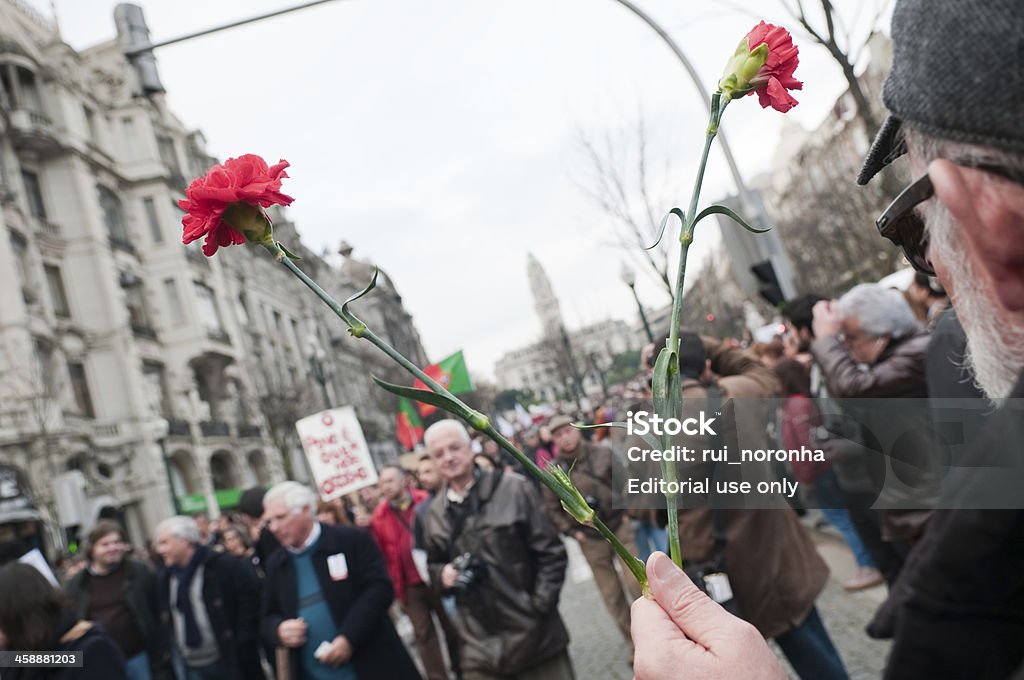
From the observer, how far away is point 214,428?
34500 millimetres

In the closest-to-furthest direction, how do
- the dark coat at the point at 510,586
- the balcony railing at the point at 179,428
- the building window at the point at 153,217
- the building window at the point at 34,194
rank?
1. the dark coat at the point at 510,586
2. the building window at the point at 34,194
3. the balcony railing at the point at 179,428
4. the building window at the point at 153,217

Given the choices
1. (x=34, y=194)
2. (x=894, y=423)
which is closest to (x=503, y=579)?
(x=894, y=423)

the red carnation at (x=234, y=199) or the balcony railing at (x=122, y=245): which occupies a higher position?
the balcony railing at (x=122, y=245)

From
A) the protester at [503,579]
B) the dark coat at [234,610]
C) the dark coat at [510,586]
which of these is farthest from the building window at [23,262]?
the dark coat at [510,586]

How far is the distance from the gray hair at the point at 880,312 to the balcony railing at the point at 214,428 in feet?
108

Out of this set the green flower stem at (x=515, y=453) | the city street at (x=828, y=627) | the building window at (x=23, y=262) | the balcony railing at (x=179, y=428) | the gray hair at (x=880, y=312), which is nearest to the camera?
the green flower stem at (x=515, y=453)

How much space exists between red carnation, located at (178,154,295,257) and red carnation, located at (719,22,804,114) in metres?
0.68

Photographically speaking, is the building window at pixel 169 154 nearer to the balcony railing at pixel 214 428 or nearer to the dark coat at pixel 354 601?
the balcony railing at pixel 214 428

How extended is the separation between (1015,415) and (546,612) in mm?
3928

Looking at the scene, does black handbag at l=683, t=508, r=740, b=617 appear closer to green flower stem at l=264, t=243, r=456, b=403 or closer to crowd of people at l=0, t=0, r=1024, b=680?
crowd of people at l=0, t=0, r=1024, b=680

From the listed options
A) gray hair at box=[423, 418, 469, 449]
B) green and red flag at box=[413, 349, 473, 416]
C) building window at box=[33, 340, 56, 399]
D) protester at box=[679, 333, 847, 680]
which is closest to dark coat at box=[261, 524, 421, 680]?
gray hair at box=[423, 418, 469, 449]

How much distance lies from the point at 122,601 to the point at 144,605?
0.16 m

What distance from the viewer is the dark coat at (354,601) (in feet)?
15.3

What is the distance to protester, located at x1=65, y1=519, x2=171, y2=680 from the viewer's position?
5.95 meters
